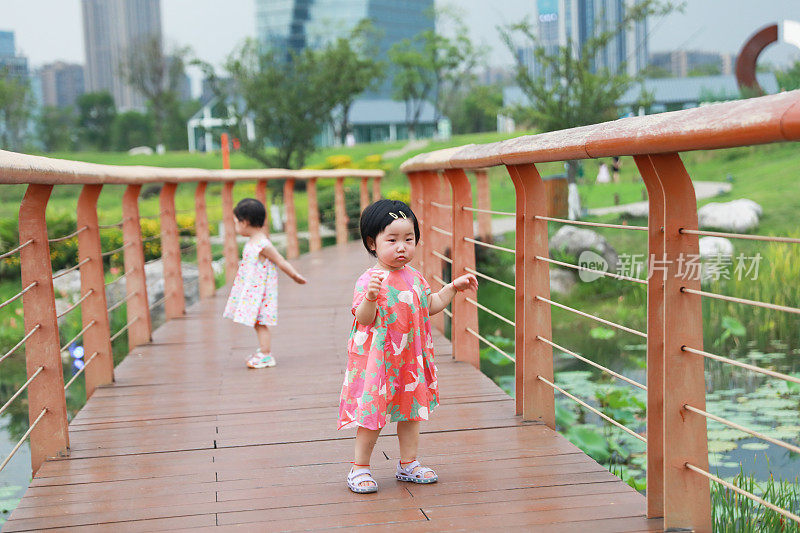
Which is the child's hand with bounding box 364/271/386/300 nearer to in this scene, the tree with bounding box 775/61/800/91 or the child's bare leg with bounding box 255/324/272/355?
the child's bare leg with bounding box 255/324/272/355

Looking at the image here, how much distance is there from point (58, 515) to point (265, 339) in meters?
2.28

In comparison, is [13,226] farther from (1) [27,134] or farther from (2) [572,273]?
(1) [27,134]

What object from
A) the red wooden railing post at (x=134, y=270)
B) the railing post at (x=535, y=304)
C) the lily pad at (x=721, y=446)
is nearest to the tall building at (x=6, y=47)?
the red wooden railing post at (x=134, y=270)

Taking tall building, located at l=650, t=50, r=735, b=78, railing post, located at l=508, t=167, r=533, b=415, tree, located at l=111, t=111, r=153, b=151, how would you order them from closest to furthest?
railing post, located at l=508, t=167, r=533, b=415, tall building, located at l=650, t=50, r=735, b=78, tree, located at l=111, t=111, r=153, b=151

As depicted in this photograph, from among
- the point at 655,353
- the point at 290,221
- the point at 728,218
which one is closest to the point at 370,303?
the point at 655,353

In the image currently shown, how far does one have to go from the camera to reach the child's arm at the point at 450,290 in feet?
9.31

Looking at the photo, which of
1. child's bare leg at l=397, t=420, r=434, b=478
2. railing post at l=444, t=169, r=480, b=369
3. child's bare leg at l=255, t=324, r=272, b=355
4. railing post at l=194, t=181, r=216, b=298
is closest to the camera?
child's bare leg at l=397, t=420, r=434, b=478

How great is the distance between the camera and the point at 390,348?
2.86 meters

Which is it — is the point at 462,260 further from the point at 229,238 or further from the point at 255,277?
the point at 229,238

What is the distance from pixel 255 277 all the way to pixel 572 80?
14.2m

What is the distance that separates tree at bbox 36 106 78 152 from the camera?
57.0 m

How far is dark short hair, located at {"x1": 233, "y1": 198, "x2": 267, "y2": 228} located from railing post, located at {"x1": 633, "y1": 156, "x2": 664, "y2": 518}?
300 centimetres

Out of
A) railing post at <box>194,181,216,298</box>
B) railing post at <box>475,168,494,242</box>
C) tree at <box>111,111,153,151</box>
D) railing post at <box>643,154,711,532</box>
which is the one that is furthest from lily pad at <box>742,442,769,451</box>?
tree at <box>111,111,153,151</box>

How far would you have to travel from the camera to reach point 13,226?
43.7ft
